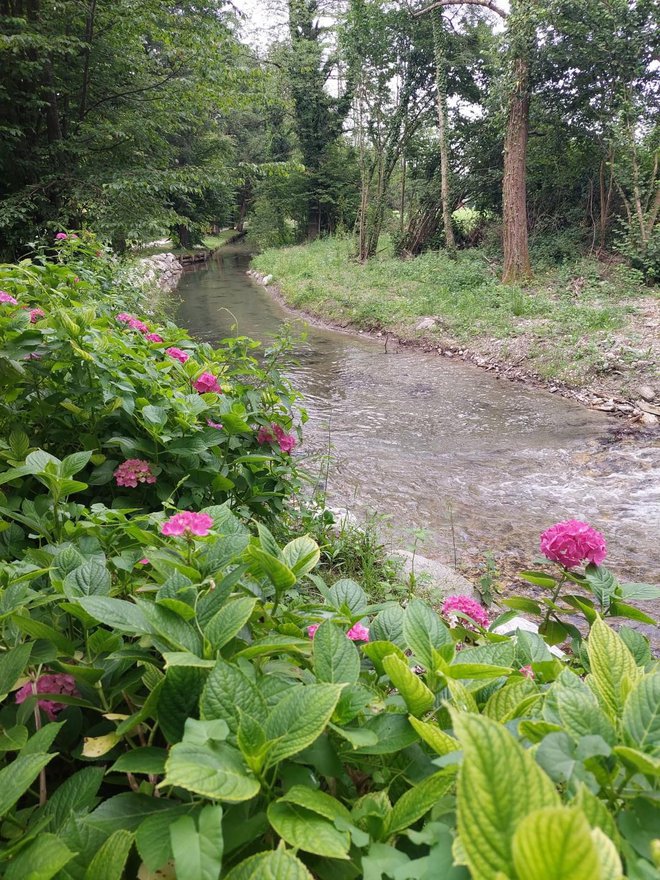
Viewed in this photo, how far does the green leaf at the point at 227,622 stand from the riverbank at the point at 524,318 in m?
5.81

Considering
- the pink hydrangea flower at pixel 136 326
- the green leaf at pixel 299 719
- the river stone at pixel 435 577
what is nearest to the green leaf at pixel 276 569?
the green leaf at pixel 299 719

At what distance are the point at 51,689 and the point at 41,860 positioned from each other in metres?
0.33

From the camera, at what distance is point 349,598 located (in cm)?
100

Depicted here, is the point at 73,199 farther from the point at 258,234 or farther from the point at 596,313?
the point at 258,234

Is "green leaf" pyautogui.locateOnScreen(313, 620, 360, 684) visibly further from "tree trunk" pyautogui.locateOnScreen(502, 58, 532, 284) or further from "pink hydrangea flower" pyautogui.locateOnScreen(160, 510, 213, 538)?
"tree trunk" pyautogui.locateOnScreen(502, 58, 532, 284)

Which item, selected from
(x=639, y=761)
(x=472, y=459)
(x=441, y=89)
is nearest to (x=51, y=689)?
(x=639, y=761)

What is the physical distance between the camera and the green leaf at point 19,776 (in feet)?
1.82

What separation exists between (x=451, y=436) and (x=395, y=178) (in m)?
14.8

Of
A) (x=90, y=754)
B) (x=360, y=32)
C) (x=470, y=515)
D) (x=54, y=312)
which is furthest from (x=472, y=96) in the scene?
(x=90, y=754)

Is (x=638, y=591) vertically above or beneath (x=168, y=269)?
beneath

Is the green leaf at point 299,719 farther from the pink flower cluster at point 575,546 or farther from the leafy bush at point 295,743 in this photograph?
the pink flower cluster at point 575,546

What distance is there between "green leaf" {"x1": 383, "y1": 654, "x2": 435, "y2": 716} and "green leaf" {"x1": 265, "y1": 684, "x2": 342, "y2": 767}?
12 cm

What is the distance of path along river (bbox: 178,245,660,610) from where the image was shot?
3674 mm

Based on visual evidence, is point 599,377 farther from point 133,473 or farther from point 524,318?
point 133,473
